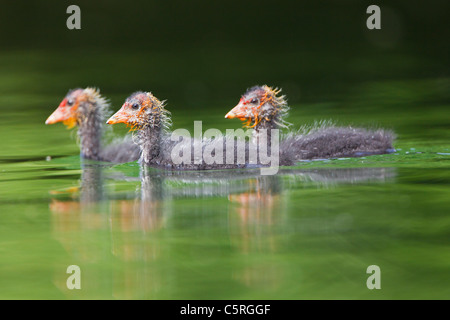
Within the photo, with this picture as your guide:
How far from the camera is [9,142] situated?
1204 cm

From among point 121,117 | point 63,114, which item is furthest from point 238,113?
point 63,114

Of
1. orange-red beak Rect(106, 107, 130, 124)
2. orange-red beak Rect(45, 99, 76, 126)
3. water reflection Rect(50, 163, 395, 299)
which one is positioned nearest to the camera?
water reflection Rect(50, 163, 395, 299)

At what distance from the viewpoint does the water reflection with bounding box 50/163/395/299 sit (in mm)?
6062

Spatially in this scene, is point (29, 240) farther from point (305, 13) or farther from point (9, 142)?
point (305, 13)

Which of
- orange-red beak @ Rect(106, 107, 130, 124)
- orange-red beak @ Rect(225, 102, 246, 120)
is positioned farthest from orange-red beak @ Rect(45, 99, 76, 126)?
orange-red beak @ Rect(225, 102, 246, 120)

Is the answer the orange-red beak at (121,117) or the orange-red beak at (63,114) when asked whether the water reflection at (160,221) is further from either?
the orange-red beak at (63,114)

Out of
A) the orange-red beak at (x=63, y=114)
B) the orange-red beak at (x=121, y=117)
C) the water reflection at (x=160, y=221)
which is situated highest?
the orange-red beak at (x=63, y=114)

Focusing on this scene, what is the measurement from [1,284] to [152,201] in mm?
2439

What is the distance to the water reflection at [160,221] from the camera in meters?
6.06

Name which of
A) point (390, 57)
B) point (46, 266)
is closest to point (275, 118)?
point (46, 266)

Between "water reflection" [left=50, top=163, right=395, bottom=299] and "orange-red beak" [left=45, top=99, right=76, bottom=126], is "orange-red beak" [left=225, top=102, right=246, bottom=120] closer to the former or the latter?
"water reflection" [left=50, top=163, right=395, bottom=299]

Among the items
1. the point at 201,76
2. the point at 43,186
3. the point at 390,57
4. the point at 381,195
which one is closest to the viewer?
the point at 381,195

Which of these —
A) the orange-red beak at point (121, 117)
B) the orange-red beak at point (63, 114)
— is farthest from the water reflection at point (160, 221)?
the orange-red beak at point (63, 114)

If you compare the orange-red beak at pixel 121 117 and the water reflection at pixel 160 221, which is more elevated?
the orange-red beak at pixel 121 117
